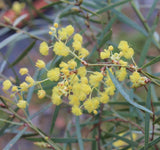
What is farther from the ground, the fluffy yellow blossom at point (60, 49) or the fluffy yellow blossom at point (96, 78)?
the fluffy yellow blossom at point (60, 49)

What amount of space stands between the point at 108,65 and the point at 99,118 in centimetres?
44

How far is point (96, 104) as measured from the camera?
66 cm

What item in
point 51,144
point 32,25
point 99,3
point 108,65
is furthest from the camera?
point 32,25

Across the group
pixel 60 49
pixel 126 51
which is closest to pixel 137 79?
pixel 126 51

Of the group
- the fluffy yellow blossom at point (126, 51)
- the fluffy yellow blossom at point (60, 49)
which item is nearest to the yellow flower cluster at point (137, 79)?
the fluffy yellow blossom at point (126, 51)

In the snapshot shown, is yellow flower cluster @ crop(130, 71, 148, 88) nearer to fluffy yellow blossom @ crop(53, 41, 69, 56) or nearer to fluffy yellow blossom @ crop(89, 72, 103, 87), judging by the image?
fluffy yellow blossom @ crop(89, 72, 103, 87)

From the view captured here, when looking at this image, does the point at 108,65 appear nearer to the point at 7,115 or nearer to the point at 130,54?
the point at 130,54

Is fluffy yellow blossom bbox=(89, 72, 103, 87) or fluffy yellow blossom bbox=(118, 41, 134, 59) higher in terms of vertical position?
fluffy yellow blossom bbox=(118, 41, 134, 59)

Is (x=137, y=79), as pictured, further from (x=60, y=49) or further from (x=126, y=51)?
(x=60, y=49)

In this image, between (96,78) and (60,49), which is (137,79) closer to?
(96,78)

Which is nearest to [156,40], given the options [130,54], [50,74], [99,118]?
[99,118]

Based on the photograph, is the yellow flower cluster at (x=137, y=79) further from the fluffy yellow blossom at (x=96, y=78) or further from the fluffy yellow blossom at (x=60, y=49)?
the fluffy yellow blossom at (x=60, y=49)

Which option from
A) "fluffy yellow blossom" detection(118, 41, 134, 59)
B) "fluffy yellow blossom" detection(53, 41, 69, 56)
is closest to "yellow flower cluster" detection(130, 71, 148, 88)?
"fluffy yellow blossom" detection(118, 41, 134, 59)

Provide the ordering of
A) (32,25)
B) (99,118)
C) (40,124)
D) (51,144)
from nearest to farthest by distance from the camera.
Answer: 1. (51,144)
2. (99,118)
3. (32,25)
4. (40,124)
